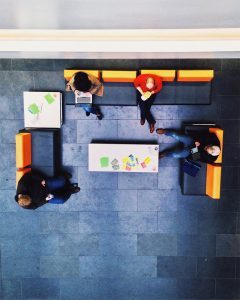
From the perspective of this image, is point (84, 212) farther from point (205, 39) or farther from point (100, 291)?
point (205, 39)

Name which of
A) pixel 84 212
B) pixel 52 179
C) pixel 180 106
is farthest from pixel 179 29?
pixel 84 212

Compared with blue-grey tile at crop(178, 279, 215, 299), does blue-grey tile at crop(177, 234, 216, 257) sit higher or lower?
higher

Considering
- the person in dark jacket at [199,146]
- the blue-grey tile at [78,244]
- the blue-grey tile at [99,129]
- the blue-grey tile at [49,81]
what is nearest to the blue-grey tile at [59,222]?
the blue-grey tile at [78,244]

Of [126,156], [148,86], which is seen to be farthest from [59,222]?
[148,86]

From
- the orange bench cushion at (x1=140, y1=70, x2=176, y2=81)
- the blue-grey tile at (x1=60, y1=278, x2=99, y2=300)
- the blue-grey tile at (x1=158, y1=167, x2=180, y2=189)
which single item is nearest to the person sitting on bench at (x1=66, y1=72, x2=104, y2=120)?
the orange bench cushion at (x1=140, y1=70, x2=176, y2=81)

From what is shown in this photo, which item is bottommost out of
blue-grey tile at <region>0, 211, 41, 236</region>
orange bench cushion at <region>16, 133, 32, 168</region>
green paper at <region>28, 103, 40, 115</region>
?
blue-grey tile at <region>0, 211, 41, 236</region>

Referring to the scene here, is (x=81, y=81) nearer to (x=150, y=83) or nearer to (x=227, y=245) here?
(x=150, y=83)

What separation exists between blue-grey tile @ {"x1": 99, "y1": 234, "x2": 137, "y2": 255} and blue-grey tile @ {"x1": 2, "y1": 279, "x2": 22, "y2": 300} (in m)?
1.56

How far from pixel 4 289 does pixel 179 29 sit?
4.95m

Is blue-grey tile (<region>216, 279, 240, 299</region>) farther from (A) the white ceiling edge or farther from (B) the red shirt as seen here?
(A) the white ceiling edge

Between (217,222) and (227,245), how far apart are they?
42 cm

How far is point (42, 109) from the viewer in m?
4.83

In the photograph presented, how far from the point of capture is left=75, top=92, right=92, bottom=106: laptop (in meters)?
4.59

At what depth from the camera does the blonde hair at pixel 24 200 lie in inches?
164
